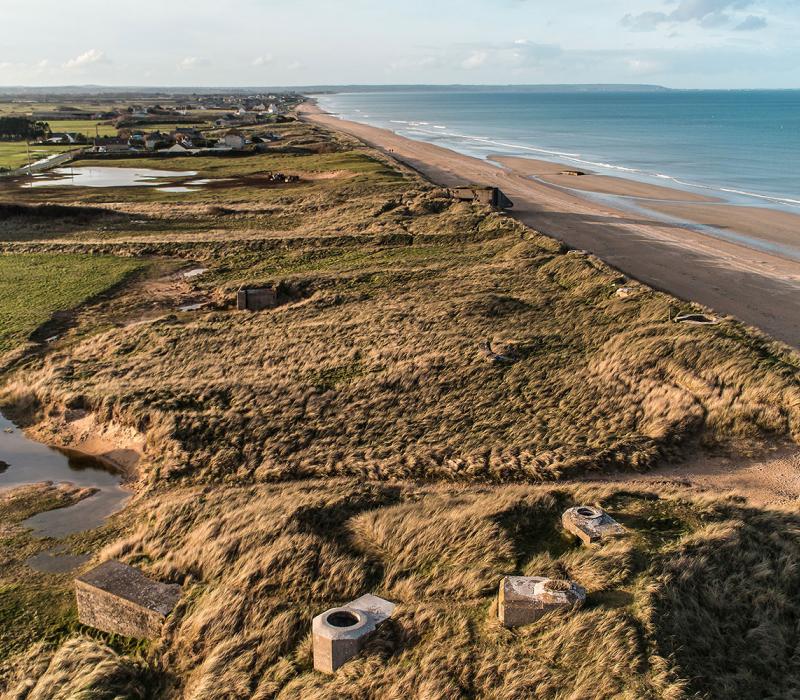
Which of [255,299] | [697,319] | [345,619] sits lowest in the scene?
[345,619]

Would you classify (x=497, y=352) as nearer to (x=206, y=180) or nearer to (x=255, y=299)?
(x=255, y=299)

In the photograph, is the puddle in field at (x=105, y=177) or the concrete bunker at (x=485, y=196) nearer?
the concrete bunker at (x=485, y=196)

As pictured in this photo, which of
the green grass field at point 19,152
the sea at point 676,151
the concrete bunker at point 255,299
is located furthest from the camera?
the green grass field at point 19,152

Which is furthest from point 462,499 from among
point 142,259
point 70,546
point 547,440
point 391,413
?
point 142,259

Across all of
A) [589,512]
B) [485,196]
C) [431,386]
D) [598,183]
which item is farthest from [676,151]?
[589,512]

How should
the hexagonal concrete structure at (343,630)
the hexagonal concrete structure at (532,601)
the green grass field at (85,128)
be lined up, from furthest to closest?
the green grass field at (85,128), the hexagonal concrete structure at (532,601), the hexagonal concrete structure at (343,630)

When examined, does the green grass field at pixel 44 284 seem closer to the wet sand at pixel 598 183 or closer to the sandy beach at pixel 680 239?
the sandy beach at pixel 680 239

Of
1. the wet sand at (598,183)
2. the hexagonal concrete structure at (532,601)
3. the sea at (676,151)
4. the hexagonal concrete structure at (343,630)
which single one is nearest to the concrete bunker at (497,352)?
the hexagonal concrete structure at (532,601)
